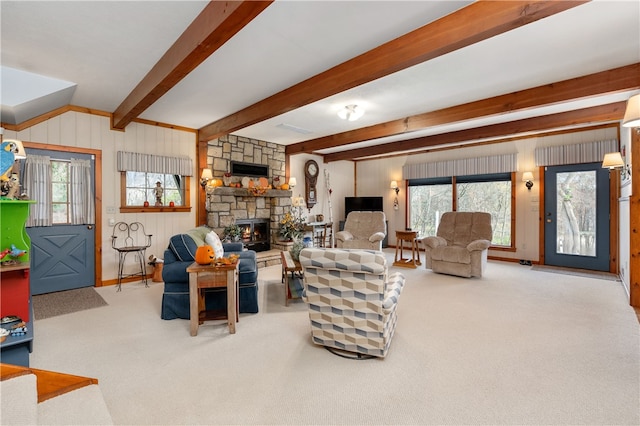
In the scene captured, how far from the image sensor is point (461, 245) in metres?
5.45

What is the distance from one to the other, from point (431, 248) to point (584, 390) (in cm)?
344

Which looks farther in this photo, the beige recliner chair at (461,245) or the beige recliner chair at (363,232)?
the beige recliner chair at (363,232)

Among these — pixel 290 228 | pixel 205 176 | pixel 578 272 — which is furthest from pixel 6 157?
pixel 578 272

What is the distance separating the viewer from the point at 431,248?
17.6 ft

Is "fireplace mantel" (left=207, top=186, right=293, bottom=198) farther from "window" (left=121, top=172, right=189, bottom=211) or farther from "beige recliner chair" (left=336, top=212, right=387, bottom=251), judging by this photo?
"beige recliner chair" (left=336, top=212, right=387, bottom=251)

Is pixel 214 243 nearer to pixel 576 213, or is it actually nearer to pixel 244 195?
pixel 244 195

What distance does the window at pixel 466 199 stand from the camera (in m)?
6.57

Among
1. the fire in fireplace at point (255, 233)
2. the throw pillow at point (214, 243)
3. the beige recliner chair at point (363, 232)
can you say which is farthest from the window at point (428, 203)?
the throw pillow at point (214, 243)

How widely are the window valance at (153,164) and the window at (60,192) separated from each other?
673 millimetres

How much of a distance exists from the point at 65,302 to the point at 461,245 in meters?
5.99

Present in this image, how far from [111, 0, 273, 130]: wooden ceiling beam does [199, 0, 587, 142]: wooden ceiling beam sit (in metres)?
1.25

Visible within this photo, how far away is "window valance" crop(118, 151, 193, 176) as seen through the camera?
4723 millimetres

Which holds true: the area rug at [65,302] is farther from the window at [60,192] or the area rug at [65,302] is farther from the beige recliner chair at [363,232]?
the beige recliner chair at [363,232]

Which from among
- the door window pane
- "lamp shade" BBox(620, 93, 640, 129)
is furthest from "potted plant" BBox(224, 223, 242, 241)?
the door window pane
